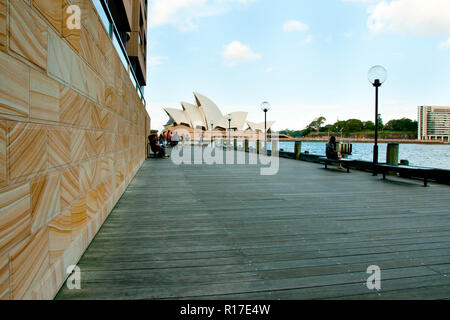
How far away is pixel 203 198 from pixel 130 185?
90.5 inches

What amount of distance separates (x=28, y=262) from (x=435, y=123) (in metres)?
108

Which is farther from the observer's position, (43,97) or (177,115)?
(177,115)

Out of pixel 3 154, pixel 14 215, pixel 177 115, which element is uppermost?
pixel 177 115

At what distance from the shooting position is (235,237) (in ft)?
11.5

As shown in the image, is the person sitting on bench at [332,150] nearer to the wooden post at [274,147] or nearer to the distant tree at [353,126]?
the wooden post at [274,147]

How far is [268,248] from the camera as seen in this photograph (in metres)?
3.15

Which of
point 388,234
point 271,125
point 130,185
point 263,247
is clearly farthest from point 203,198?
point 271,125

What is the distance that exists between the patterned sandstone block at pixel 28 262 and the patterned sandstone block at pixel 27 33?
3.39 feet

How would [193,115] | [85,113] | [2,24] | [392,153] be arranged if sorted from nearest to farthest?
[2,24] < [85,113] < [392,153] < [193,115]

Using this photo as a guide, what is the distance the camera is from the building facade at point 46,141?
5.10ft

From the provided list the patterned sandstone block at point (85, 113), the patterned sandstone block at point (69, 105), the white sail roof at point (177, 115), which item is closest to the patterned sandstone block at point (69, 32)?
A: the patterned sandstone block at point (69, 105)

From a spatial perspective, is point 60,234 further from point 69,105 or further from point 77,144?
point 69,105

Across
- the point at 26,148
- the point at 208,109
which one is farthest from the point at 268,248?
the point at 208,109
